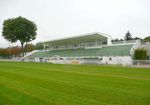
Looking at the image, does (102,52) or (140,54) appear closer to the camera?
(140,54)

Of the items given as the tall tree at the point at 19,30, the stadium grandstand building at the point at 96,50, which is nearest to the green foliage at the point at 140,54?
the stadium grandstand building at the point at 96,50

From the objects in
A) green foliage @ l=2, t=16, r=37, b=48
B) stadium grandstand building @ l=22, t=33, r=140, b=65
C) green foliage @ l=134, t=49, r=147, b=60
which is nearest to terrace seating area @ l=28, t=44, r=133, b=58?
stadium grandstand building @ l=22, t=33, r=140, b=65

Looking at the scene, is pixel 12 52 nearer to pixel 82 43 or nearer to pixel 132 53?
pixel 82 43

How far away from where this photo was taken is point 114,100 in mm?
11336

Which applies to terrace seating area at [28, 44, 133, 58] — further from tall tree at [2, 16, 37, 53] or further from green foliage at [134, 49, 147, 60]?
tall tree at [2, 16, 37, 53]

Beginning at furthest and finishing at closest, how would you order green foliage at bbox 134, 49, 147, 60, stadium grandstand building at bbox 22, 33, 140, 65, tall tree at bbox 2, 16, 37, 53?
tall tree at bbox 2, 16, 37, 53
stadium grandstand building at bbox 22, 33, 140, 65
green foliage at bbox 134, 49, 147, 60

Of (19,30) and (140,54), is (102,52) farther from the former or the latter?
(19,30)

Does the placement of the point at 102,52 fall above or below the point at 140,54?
above

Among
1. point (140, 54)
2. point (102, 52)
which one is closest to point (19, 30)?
point (102, 52)

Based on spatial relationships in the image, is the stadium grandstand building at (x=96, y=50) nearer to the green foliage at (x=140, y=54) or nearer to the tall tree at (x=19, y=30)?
the green foliage at (x=140, y=54)

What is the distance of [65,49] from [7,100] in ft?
226

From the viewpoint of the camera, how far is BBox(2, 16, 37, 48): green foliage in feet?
289

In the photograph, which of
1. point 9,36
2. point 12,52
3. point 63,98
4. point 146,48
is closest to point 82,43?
point 146,48

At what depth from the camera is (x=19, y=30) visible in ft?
286
